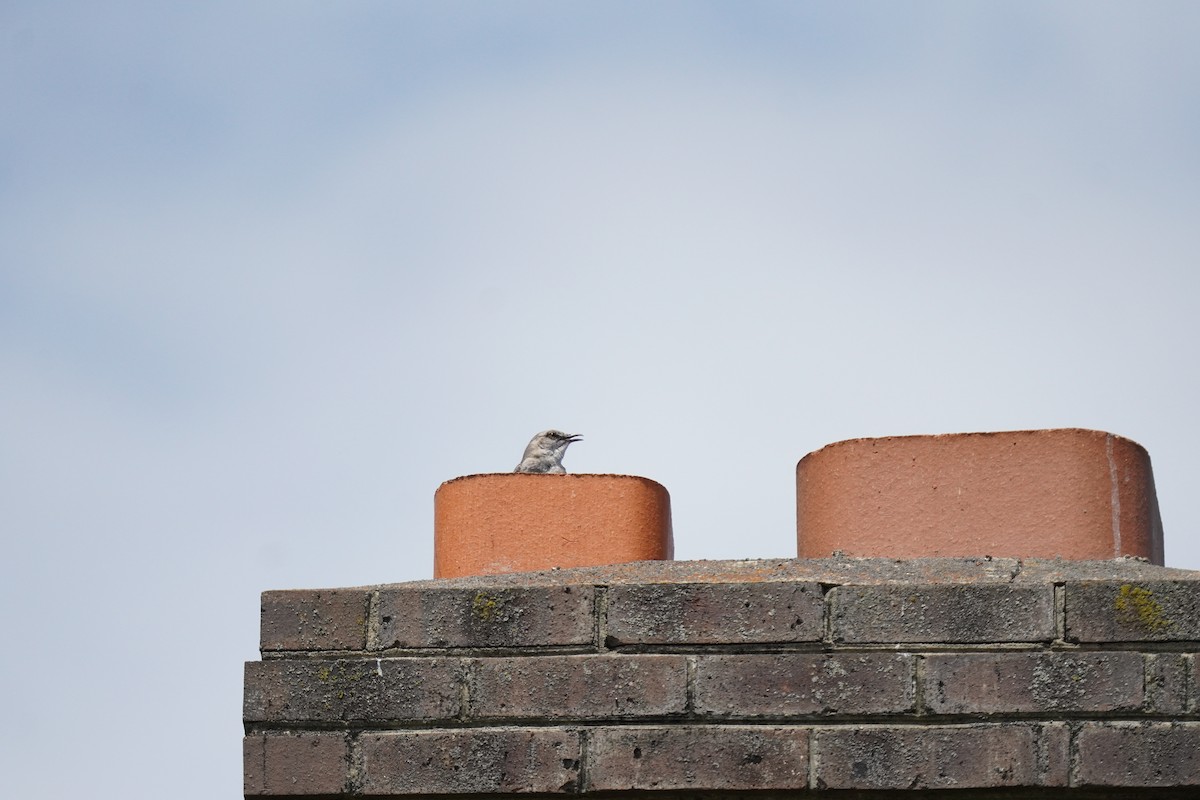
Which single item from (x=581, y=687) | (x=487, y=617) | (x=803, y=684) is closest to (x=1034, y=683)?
(x=803, y=684)

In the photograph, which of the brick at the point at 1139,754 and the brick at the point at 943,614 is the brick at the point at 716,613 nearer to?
the brick at the point at 943,614

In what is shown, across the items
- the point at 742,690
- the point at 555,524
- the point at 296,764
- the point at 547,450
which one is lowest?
the point at 296,764

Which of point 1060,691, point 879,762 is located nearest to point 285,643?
point 879,762

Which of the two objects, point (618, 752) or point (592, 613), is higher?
point (592, 613)

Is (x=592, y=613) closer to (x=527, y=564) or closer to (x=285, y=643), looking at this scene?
(x=285, y=643)

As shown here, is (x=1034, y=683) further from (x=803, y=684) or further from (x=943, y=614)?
(x=803, y=684)

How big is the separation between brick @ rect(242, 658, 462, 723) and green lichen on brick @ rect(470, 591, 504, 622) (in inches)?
4.3

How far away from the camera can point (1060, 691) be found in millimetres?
3363

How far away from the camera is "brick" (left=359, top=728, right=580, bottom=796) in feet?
11.2

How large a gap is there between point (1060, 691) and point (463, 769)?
47.9 inches

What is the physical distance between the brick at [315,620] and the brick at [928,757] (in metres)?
1.00

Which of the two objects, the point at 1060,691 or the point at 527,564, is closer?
the point at 1060,691

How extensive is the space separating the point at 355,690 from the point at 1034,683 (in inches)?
54.8

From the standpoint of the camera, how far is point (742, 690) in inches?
135
